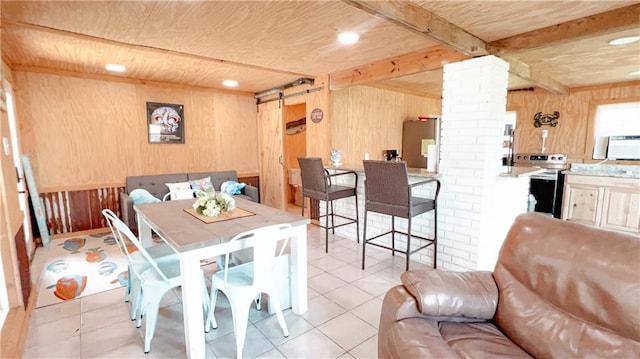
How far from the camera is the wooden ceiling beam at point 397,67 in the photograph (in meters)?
2.97

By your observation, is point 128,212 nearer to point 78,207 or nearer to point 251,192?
point 78,207

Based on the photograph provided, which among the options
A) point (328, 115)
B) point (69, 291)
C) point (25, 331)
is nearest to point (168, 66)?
point (328, 115)

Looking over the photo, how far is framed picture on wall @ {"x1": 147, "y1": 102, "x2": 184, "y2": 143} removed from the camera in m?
4.69

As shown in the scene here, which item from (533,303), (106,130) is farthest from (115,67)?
(533,303)

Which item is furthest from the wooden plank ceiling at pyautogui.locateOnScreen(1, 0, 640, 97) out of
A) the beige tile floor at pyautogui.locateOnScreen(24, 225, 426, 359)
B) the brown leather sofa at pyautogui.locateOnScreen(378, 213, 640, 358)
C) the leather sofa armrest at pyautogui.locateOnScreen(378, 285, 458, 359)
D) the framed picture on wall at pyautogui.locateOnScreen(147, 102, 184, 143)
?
the beige tile floor at pyautogui.locateOnScreen(24, 225, 426, 359)

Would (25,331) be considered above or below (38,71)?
below

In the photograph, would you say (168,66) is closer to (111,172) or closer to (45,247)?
(111,172)

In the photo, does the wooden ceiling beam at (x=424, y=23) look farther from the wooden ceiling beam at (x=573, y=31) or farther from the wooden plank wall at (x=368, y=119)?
the wooden plank wall at (x=368, y=119)

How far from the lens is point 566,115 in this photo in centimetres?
511

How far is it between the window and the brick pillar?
3.39 meters

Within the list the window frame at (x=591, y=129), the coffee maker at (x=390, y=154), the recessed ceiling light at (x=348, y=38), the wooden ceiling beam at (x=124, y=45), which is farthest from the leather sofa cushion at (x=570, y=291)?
the window frame at (x=591, y=129)

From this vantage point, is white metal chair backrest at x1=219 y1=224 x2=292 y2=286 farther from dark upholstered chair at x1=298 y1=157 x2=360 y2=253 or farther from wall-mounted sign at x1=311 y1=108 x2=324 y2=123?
wall-mounted sign at x1=311 y1=108 x2=324 y2=123

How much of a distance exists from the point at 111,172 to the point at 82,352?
3.24m

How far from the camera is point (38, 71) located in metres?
3.79
